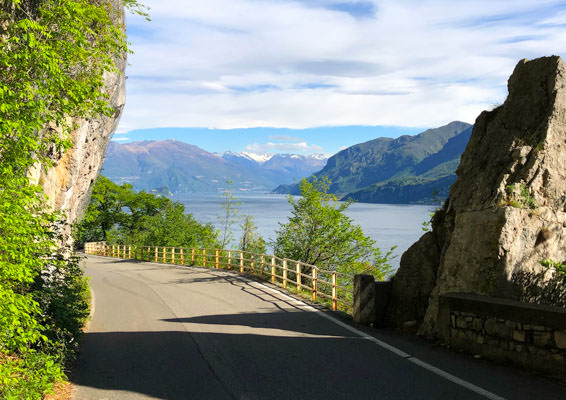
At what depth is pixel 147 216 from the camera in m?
64.2

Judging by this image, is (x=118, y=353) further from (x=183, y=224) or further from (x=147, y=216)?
(x=147, y=216)

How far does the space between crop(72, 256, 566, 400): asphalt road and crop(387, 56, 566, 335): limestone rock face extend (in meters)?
1.33

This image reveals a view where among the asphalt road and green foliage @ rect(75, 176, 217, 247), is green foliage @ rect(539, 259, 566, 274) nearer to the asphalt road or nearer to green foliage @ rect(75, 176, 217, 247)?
the asphalt road

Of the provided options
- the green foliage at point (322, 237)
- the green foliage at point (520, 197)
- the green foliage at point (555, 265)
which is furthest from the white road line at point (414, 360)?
the green foliage at point (322, 237)

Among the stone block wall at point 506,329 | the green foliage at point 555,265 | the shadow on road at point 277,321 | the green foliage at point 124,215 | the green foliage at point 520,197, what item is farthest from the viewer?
the green foliage at point 124,215

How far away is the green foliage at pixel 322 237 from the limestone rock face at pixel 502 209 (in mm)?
20195

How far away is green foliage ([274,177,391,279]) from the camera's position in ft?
102

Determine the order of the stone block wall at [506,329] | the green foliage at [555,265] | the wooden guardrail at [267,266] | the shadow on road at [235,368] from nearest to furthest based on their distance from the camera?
the shadow on road at [235,368] → the stone block wall at [506,329] → the green foliage at [555,265] → the wooden guardrail at [267,266]

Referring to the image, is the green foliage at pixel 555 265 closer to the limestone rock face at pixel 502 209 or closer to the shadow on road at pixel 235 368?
the limestone rock face at pixel 502 209

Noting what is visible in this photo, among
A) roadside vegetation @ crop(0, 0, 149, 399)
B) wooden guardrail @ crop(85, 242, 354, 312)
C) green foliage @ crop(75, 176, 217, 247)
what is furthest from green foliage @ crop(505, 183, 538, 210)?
green foliage @ crop(75, 176, 217, 247)

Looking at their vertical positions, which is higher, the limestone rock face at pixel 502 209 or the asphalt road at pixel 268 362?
the limestone rock face at pixel 502 209

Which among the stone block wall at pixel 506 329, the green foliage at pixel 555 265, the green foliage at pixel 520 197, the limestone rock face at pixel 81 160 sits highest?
the limestone rock face at pixel 81 160

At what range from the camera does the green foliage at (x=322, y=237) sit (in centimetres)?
3095

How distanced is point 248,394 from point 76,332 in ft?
14.1
